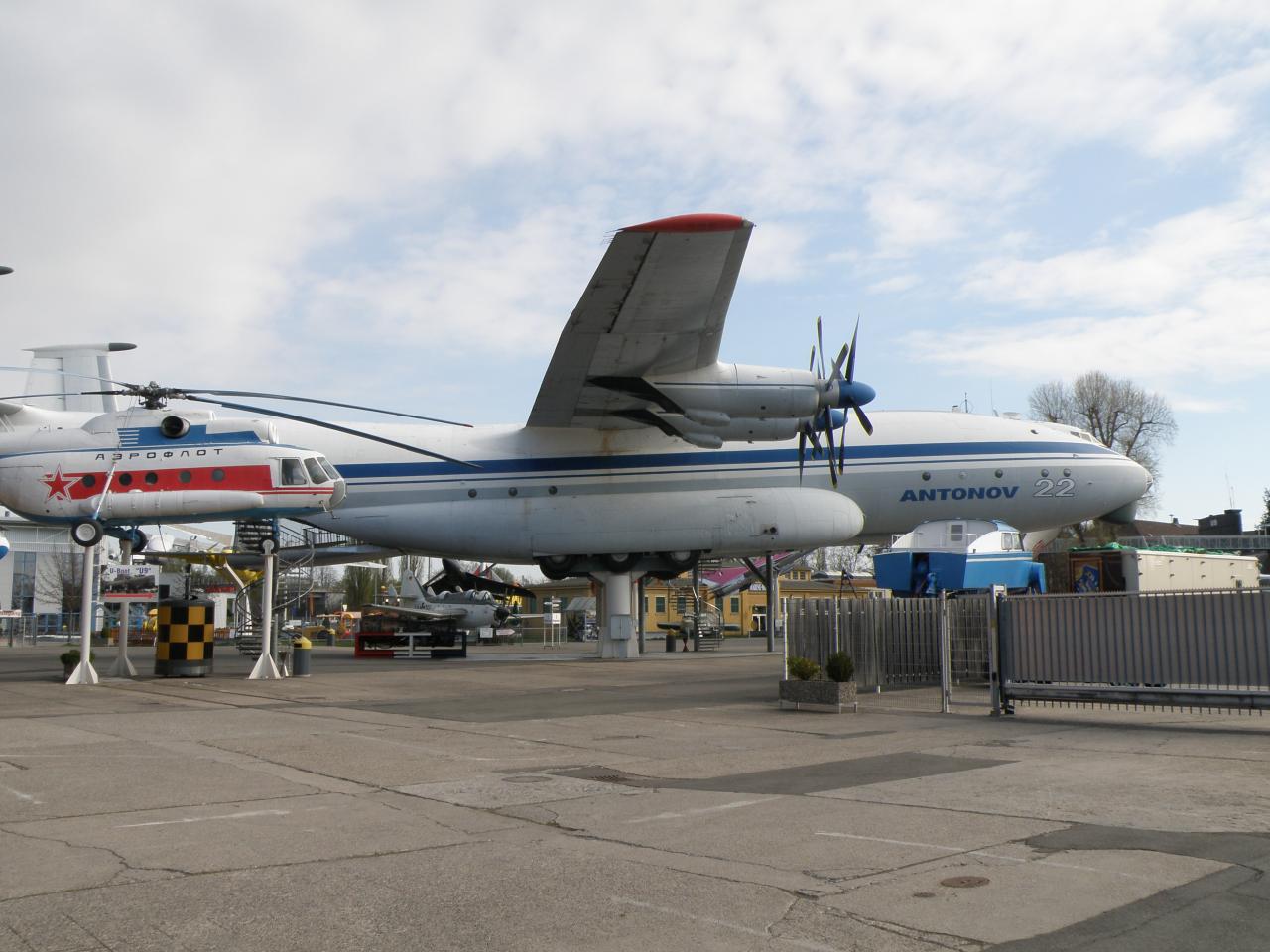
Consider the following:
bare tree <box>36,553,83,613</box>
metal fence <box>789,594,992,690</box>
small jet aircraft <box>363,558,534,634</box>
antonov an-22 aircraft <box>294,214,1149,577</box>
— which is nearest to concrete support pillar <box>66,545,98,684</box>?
antonov an-22 aircraft <box>294,214,1149,577</box>

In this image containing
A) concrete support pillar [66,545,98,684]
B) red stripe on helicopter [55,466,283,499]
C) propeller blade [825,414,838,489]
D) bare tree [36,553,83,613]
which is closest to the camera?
concrete support pillar [66,545,98,684]

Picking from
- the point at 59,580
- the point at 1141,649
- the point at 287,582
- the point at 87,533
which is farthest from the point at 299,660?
the point at 59,580

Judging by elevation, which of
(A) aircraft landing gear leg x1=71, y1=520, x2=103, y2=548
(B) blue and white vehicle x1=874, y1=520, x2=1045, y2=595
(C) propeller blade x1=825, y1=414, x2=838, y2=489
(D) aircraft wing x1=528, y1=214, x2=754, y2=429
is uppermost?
(D) aircraft wing x1=528, y1=214, x2=754, y2=429

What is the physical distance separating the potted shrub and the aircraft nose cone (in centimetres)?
1142

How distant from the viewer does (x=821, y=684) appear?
15148 millimetres

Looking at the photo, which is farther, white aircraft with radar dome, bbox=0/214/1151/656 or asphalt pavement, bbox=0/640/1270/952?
white aircraft with radar dome, bbox=0/214/1151/656

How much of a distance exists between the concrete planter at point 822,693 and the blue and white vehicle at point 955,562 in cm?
635

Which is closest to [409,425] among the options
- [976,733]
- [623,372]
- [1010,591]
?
[623,372]

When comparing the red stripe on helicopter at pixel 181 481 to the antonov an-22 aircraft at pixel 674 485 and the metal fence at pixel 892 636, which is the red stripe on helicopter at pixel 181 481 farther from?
the metal fence at pixel 892 636

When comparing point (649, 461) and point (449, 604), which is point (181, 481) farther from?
point (449, 604)

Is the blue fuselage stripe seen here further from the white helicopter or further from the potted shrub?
the potted shrub

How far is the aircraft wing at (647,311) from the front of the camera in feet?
67.9

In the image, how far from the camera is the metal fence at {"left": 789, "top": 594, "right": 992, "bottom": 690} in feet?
56.7

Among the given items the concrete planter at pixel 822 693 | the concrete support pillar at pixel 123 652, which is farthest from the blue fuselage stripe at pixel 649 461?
the concrete planter at pixel 822 693
